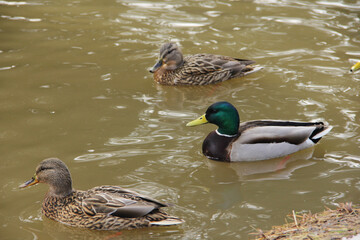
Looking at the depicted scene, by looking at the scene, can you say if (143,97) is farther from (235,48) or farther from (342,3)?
(342,3)

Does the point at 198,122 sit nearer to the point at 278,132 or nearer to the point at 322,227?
the point at 278,132

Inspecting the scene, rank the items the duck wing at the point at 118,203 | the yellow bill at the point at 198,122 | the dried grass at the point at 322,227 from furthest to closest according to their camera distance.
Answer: the yellow bill at the point at 198,122, the duck wing at the point at 118,203, the dried grass at the point at 322,227

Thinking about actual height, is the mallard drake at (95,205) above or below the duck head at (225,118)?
below

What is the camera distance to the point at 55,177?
21.7 feet

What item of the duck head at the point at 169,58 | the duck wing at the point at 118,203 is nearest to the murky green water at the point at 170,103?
the duck wing at the point at 118,203

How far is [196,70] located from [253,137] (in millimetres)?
2982

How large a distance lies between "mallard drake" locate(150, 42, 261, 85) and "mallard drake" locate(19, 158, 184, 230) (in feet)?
14.6

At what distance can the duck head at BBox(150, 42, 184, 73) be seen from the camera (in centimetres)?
1083

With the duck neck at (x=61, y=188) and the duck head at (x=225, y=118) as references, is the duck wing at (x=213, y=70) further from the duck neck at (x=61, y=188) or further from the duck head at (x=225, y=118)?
the duck neck at (x=61, y=188)

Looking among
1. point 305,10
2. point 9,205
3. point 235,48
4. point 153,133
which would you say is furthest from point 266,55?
point 9,205

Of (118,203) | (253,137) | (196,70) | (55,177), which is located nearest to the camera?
(118,203)

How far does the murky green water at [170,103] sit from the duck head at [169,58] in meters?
0.35

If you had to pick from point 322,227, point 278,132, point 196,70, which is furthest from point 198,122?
point 322,227

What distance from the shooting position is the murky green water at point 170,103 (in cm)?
686
